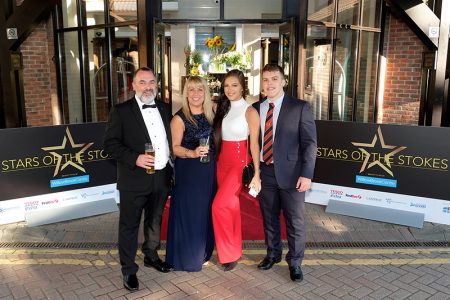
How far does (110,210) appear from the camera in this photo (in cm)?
557

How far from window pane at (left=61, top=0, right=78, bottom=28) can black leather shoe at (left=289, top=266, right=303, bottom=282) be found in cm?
655

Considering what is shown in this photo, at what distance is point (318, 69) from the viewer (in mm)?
7980

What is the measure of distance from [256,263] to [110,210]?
2.25m

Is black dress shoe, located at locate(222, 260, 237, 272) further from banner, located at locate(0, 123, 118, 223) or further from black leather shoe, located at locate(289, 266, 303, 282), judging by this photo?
banner, located at locate(0, 123, 118, 223)

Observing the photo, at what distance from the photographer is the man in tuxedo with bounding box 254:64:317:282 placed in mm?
3795

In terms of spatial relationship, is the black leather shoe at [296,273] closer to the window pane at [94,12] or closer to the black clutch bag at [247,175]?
the black clutch bag at [247,175]

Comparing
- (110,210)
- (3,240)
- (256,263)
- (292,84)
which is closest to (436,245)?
(256,263)

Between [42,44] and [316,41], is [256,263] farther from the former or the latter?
[42,44]

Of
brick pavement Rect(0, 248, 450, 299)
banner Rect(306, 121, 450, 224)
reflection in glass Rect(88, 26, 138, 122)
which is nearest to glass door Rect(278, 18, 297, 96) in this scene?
banner Rect(306, 121, 450, 224)

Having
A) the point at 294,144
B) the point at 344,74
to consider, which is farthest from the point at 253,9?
the point at 294,144

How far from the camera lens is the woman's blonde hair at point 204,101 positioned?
379 centimetres

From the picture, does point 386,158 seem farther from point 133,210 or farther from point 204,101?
point 133,210

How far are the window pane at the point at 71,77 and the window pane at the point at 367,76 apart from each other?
5606mm

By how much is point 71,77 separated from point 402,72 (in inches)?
260
